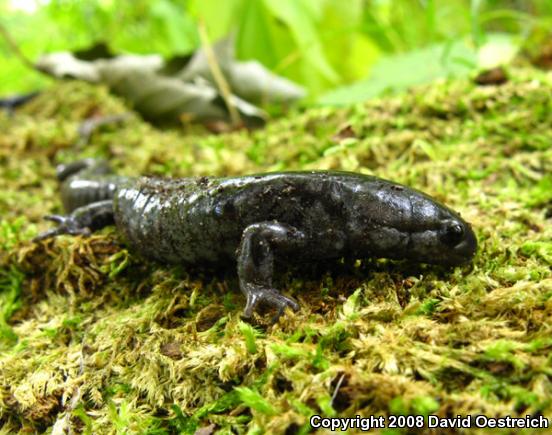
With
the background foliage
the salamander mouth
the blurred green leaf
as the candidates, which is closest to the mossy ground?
the salamander mouth

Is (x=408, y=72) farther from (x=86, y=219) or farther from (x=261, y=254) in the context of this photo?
(x=86, y=219)

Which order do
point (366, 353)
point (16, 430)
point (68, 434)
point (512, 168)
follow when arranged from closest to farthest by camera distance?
point (366, 353) → point (68, 434) → point (16, 430) → point (512, 168)

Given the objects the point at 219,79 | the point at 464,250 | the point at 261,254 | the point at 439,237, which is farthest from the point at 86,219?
the point at 219,79

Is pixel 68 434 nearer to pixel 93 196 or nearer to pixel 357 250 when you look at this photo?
pixel 357 250

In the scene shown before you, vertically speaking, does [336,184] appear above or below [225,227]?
above

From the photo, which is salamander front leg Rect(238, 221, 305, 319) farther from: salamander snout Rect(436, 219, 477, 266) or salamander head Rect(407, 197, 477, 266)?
salamander snout Rect(436, 219, 477, 266)

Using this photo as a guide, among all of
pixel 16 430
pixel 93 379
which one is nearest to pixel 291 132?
pixel 93 379

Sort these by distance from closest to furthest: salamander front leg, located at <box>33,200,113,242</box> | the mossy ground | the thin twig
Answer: the mossy ground
salamander front leg, located at <box>33,200,113,242</box>
the thin twig
